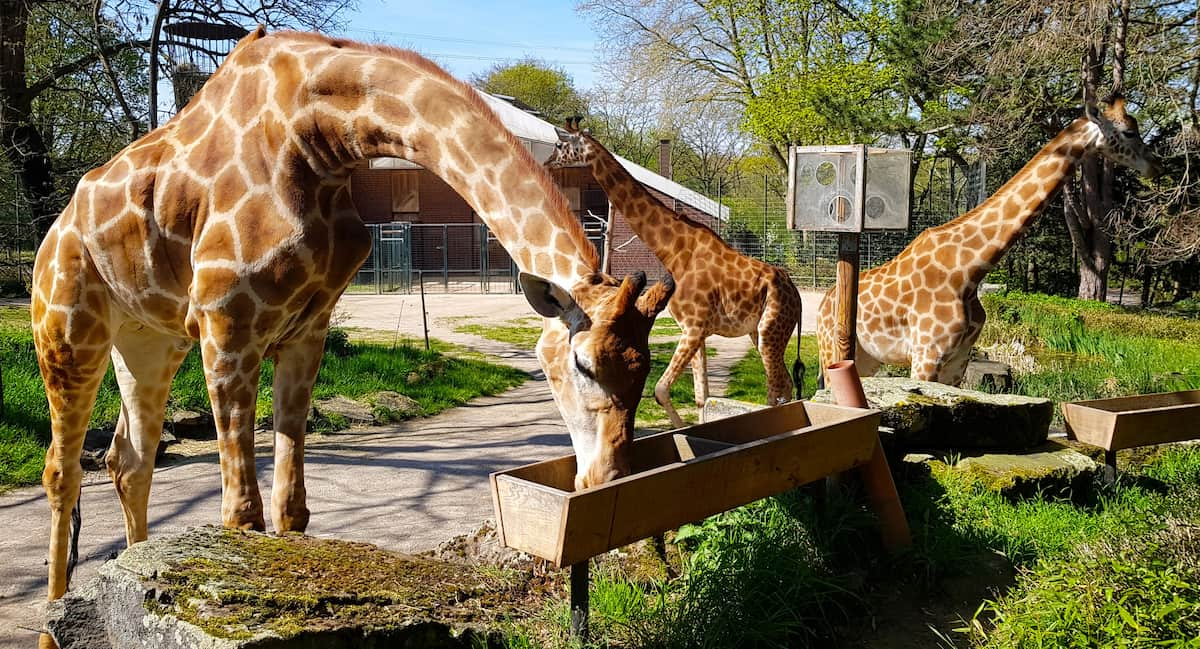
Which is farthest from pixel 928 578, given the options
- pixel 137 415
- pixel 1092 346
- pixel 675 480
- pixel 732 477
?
pixel 1092 346

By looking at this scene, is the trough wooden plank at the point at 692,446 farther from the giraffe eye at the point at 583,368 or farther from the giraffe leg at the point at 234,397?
the giraffe leg at the point at 234,397

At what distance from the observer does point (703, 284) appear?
25.1 feet

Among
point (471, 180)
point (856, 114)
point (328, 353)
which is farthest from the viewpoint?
point (856, 114)

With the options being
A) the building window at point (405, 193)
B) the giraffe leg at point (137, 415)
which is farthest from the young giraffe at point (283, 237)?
the building window at point (405, 193)

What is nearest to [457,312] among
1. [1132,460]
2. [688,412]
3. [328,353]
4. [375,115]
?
[328,353]

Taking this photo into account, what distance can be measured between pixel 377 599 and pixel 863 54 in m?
28.6

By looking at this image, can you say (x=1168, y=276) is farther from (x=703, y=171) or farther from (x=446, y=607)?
(x=703, y=171)

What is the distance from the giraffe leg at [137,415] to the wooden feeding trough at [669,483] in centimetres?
226

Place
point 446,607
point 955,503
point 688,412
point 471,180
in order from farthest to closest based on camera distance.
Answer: point 688,412 → point 955,503 → point 471,180 → point 446,607

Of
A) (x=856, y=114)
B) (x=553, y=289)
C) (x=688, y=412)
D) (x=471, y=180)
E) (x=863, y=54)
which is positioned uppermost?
(x=863, y=54)

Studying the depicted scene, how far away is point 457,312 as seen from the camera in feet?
65.6

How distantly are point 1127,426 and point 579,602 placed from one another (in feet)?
12.3

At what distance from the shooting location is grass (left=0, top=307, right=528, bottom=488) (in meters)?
6.93

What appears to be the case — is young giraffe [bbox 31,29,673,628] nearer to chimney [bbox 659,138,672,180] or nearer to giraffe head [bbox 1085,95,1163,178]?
giraffe head [bbox 1085,95,1163,178]
